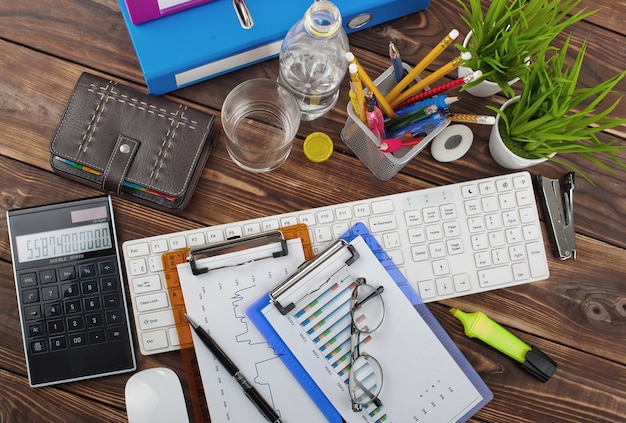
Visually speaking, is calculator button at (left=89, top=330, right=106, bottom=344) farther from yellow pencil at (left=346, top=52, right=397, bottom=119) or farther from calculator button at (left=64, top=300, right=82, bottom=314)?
yellow pencil at (left=346, top=52, right=397, bottom=119)

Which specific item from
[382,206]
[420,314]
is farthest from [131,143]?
[420,314]

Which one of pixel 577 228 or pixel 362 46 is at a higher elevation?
pixel 362 46

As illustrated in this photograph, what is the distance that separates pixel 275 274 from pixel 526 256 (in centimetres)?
36

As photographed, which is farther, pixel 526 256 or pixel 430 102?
pixel 526 256

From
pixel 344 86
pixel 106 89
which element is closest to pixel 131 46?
pixel 106 89

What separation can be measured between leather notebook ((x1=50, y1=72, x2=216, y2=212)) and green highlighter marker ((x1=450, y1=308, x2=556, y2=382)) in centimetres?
42

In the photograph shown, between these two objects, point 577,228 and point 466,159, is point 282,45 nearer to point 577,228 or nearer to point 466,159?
point 466,159

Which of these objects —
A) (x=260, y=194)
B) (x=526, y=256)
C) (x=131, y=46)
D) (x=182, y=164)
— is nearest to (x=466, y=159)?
(x=526, y=256)

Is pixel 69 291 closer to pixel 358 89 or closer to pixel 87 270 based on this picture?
pixel 87 270

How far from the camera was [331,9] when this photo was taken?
0.72m

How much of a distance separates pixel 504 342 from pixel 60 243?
2.04ft

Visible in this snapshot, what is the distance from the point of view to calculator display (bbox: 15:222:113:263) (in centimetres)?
80

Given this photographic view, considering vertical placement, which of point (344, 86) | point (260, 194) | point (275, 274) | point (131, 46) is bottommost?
point (275, 274)

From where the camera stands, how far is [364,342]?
0.82m
